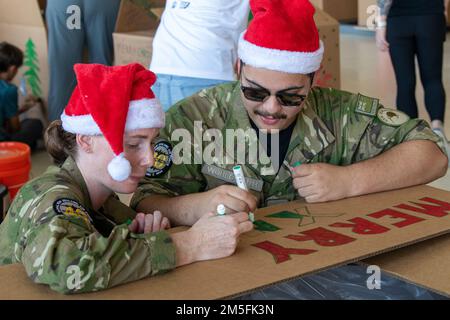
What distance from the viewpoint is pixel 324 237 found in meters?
1.51

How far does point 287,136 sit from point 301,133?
0.03m

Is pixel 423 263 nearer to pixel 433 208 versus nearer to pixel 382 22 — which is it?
pixel 433 208

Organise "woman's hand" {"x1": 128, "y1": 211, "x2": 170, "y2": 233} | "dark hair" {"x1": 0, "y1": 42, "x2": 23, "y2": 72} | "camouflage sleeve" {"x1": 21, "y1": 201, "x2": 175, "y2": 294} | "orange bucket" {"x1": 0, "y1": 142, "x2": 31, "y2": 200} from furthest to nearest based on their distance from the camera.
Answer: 1. "dark hair" {"x1": 0, "y1": 42, "x2": 23, "y2": 72}
2. "orange bucket" {"x1": 0, "y1": 142, "x2": 31, "y2": 200}
3. "woman's hand" {"x1": 128, "y1": 211, "x2": 170, "y2": 233}
4. "camouflage sleeve" {"x1": 21, "y1": 201, "x2": 175, "y2": 294}

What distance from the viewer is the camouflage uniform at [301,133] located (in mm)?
1903

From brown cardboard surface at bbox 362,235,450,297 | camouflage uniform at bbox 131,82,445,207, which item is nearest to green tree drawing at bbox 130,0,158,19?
camouflage uniform at bbox 131,82,445,207

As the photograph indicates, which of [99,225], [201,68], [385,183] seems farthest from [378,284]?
[201,68]

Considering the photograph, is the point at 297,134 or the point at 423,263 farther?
the point at 297,134

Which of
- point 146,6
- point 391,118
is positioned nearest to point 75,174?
point 391,118

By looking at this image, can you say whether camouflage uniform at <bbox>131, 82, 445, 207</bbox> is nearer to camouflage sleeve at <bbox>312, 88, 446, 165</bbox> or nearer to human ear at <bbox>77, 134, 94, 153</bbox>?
camouflage sleeve at <bbox>312, 88, 446, 165</bbox>

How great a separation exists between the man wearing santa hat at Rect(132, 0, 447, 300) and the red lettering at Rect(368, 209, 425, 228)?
0.14 m

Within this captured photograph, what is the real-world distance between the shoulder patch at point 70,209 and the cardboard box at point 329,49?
9.13 ft

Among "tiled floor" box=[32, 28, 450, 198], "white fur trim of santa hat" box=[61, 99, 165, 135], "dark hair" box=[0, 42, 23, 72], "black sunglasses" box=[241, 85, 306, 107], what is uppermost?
"white fur trim of santa hat" box=[61, 99, 165, 135]

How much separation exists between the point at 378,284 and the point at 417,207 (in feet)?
1.09

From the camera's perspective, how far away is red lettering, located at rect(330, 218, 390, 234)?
153 cm
